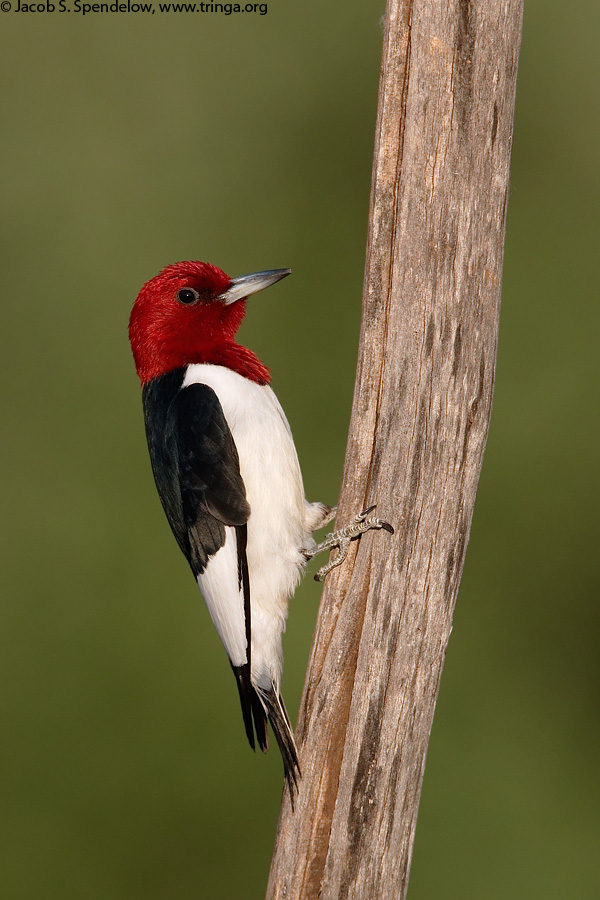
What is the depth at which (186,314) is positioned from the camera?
2.45 metres

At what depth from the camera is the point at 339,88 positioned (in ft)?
13.9

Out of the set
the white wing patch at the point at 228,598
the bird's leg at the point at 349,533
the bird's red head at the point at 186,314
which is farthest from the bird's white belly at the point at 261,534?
the bird's leg at the point at 349,533

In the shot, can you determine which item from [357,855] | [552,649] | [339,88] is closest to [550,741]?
[552,649]

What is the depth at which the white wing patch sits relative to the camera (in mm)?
2162

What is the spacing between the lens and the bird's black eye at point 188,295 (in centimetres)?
246

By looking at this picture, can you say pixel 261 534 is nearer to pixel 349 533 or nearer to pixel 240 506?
pixel 240 506

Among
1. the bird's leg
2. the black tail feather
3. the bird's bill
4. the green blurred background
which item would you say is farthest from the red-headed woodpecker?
the green blurred background

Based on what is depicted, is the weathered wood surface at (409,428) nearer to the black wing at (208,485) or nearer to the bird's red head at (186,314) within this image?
the black wing at (208,485)

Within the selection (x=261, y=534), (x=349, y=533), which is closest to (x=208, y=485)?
(x=261, y=534)

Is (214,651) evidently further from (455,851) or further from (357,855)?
(357,855)

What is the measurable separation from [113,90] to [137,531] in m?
2.03

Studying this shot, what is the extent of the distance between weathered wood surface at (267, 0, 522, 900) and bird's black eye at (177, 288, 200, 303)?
73cm

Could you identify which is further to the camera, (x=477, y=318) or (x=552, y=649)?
(x=552, y=649)

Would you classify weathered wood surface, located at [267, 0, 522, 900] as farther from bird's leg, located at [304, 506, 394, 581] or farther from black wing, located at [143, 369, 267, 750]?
black wing, located at [143, 369, 267, 750]
